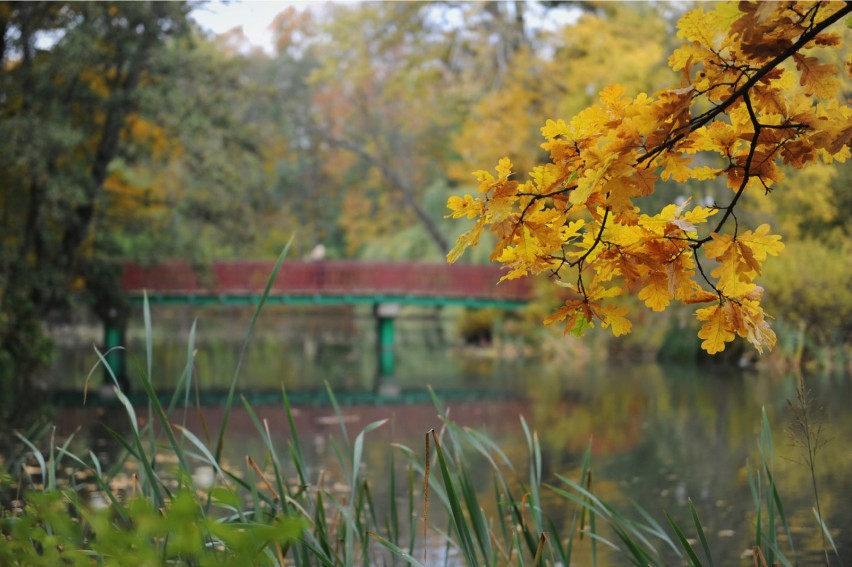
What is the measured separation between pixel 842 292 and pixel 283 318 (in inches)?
671

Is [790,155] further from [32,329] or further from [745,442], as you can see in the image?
[32,329]

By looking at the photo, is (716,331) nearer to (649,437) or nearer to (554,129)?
(554,129)

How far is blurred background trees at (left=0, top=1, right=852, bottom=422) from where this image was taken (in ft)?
37.4

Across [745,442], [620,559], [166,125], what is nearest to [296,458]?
[620,559]

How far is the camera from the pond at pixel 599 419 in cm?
505

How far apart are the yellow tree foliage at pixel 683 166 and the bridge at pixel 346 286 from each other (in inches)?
521

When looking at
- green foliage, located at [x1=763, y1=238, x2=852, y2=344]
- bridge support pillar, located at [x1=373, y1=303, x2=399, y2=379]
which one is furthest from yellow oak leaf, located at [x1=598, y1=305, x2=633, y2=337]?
bridge support pillar, located at [x1=373, y1=303, x2=399, y2=379]

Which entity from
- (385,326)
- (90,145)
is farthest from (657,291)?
(385,326)

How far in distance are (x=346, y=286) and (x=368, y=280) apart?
0.38 metres

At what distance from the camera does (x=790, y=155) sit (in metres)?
1.53

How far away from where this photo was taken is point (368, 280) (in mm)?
16594

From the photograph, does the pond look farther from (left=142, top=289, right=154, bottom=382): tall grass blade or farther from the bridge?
the bridge

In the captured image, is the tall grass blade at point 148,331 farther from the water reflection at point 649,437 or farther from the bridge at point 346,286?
the bridge at point 346,286

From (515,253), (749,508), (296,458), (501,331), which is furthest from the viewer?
(501,331)
